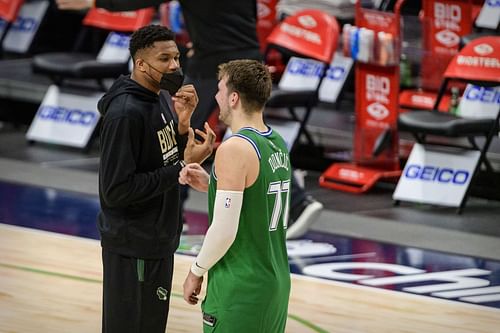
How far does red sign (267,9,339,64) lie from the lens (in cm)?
945

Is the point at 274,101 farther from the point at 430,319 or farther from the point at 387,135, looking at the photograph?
the point at 430,319

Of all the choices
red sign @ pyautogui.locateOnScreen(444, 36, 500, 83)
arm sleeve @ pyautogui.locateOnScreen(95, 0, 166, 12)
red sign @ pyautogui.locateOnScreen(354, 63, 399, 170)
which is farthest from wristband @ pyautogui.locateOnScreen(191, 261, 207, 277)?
red sign @ pyautogui.locateOnScreen(354, 63, 399, 170)

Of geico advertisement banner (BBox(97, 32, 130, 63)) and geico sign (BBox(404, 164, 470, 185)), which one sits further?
geico advertisement banner (BBox(97, 32, 130, 63))

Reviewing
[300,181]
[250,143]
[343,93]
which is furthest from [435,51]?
[250,143]

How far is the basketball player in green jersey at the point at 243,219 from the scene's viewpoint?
4129mm

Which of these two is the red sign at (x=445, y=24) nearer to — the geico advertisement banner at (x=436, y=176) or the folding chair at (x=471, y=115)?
the folding chair at (x=471, y=115)

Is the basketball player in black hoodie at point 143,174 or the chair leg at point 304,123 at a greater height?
the basketball player in black hoodie at point 143,174

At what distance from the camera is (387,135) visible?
9359 millimetres

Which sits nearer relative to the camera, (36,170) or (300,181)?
(300,181)

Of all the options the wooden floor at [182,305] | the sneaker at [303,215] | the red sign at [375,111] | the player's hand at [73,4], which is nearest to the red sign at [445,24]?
the red sign at [375,111]

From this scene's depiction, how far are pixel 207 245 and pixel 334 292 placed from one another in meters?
2.81

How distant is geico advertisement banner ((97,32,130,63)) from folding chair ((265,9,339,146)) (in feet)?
5.45

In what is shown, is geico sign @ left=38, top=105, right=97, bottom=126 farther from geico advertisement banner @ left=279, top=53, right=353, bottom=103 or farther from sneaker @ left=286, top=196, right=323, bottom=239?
sneaker @ left=286, top=196, right=323, bottom=239

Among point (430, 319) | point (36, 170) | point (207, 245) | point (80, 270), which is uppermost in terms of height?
point (207, 245)
